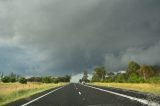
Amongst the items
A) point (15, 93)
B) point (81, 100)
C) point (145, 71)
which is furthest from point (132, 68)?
point (81, 100)

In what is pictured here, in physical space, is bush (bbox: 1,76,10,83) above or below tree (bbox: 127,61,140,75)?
below

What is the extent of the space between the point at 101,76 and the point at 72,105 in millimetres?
183032

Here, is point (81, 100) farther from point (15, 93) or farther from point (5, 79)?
point (5, 79)

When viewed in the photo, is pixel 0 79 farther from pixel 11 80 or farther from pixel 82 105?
pixel 82 105

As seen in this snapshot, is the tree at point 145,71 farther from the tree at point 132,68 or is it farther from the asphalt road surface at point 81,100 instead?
the asphalt road surface at point 81,100

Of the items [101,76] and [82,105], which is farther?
[101,76]

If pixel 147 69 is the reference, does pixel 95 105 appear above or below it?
below

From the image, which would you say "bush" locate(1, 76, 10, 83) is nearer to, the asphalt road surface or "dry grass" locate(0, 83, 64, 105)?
"dry grass" locate(0, 83, 64, 105)

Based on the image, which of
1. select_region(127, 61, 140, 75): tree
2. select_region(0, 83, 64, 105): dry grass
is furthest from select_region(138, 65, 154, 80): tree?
select_region(0, 83, 64, 105): dry grass

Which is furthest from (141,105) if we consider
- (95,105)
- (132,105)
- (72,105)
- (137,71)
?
(137,71)

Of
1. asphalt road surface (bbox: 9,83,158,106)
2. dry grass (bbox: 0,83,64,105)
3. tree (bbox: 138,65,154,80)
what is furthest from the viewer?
tree (bbox: 138,65,154,80)

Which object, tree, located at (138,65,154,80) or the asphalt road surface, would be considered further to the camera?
tree, located at (138,65,154,80)

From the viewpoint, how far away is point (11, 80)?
191125mm

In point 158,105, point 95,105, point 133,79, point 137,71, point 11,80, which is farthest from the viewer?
point 11,80
